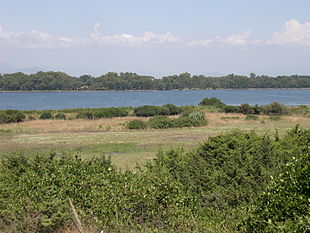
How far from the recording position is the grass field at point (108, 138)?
2936 cm

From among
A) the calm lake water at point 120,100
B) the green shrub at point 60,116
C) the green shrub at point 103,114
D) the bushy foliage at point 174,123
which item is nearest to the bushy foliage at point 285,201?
the bushy foliage at point 174,123

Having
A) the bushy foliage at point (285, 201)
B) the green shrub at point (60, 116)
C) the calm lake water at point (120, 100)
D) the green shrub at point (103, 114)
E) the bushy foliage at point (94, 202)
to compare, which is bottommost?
the calm lake water at point (120, 100)

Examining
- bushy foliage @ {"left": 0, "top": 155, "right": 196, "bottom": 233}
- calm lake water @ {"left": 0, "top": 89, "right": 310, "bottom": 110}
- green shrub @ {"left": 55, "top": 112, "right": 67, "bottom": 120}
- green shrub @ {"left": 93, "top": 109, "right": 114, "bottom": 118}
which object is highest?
bushy foliage @ {"left": 0, "top": 155, "right": 196, "bottom": 233}

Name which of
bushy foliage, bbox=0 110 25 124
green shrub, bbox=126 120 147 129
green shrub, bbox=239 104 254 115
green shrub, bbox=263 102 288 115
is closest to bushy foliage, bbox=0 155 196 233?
green shrub, bbox=126 120 147 129

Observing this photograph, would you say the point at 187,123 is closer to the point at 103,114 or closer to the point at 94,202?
the point at 103,114

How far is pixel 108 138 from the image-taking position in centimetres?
3619

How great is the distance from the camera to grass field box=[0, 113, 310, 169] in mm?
29361

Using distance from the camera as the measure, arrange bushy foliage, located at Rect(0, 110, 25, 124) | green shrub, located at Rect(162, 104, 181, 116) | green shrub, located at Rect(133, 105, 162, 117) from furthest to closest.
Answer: green shrub, located at Rect(162, 104, 181, 116) < green shrub, located at Rect(133, 105, 162, 117) < bushy foliage, located at Rect(0, 110, 25, 124)

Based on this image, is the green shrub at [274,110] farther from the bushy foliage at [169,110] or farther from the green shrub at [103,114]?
the green shrub at [103,114]

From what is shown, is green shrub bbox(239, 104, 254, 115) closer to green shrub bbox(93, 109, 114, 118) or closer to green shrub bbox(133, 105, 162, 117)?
green shrub bbox(133, 105, 162, 117)

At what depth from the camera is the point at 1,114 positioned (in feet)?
168

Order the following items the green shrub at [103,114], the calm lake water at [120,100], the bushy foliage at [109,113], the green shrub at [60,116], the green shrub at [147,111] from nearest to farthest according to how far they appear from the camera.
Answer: the green shrub at [103,114] → the bushy foliage at [109,113] → the green shrub at [60,116] → the green shrub at [147,111] → the calm lake water at [120,100]

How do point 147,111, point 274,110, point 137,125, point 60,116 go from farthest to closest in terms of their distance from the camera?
point 147,111 < point 274,110 < point 60,116 < point 137,125

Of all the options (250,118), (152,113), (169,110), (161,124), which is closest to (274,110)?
(250,118)
